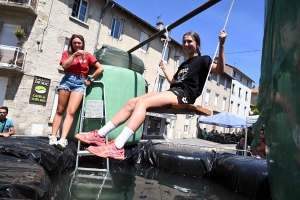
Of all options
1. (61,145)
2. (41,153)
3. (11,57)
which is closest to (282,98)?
(41,153)

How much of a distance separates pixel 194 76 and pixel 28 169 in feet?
6.49

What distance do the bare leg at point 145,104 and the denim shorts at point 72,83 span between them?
1.40 metres

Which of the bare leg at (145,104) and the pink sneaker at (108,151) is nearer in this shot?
→ the pink sneaker at (108,151)

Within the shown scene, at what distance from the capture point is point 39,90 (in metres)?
11.6

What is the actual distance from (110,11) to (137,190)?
13.7 metres

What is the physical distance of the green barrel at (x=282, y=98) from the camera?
1.04 meters

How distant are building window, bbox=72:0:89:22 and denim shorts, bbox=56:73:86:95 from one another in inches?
445

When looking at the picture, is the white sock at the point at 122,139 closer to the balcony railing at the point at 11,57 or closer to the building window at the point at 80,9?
the balcony railing at the point at 11,57

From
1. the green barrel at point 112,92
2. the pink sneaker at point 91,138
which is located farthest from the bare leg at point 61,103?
the pink sneaker at point 91,138

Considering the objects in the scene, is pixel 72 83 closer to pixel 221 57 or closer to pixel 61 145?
pixel 61 145

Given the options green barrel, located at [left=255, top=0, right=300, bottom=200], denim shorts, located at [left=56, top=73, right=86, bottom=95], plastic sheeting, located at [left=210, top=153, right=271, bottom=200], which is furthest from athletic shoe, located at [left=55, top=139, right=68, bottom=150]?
green barrel, located at [left=255, top=0, right=300, bottom=200]

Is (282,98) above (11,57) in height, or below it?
below

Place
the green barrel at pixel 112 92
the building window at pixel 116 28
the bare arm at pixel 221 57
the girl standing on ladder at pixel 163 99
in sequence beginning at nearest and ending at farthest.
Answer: the girl standing on ladder at pixel 163 99
the bare arm at pixel 221 57
the green barrel at pixel 112 92
the building window at pixel 116 28

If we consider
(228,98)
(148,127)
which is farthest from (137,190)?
(228,98)
